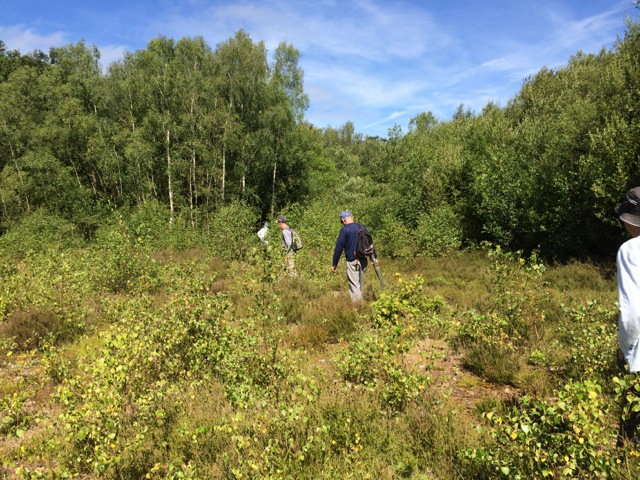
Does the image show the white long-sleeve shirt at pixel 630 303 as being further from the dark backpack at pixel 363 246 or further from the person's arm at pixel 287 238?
the person's arm at pixel 287 238

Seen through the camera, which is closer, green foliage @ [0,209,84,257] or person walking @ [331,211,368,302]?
person walking @ [331,211,368,302]

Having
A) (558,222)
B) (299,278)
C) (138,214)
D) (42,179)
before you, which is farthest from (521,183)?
(42,179)

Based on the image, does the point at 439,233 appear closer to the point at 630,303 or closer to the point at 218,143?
the point at 630,303

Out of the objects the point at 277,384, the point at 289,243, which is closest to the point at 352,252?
the point at 289,243

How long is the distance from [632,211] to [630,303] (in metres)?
0.68

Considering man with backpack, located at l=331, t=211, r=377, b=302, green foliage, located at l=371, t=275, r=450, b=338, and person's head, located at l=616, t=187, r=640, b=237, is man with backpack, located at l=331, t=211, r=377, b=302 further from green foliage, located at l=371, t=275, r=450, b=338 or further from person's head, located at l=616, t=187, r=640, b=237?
person's head, located at l=616, t=187, r=640, b=237

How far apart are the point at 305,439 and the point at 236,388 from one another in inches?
39.6

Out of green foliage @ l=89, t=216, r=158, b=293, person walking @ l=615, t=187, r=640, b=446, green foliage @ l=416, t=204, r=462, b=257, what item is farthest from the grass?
green foliage @ l=416, t=204, r=462, b=257

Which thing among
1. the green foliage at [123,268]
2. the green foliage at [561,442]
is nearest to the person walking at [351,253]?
the green foliage at [561,442]

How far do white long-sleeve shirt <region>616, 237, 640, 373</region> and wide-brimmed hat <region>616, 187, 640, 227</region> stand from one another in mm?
200

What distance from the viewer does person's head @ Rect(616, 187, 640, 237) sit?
260 cm

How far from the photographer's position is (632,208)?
2.63 meters

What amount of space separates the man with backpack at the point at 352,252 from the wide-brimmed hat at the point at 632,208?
491 cm

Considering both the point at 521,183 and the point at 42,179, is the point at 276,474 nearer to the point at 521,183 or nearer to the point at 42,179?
the point at 521,183
